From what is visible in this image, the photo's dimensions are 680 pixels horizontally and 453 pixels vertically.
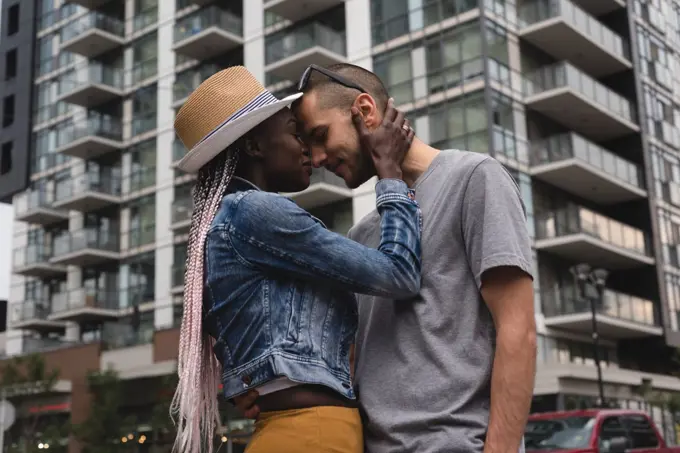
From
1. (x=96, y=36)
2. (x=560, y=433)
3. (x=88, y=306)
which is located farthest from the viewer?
(x=96, y=36)

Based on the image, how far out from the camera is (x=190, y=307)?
2975 mm

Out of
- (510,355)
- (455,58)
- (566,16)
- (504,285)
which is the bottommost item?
(510,355)

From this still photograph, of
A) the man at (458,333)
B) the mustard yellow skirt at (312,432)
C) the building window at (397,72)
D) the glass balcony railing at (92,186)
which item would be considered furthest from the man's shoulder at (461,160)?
the glass balcony railing at (92,186)

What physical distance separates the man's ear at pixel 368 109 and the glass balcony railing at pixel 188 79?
39.4 meters

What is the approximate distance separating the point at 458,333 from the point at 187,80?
134 feet

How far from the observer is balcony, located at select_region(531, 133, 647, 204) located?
3497 cm

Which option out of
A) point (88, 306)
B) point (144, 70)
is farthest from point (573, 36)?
point (88, 306)

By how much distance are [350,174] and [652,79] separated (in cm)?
4208

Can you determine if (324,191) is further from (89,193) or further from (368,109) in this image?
(368,109)

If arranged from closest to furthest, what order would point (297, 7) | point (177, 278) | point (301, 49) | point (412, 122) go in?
point (412, 122) < point (301, 49) < point (297, 7) < point (177, 278)

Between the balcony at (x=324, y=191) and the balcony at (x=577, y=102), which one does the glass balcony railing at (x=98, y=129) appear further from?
the balcony at (x=577, y=102)

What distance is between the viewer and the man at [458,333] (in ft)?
8.44

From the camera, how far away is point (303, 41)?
37.7 metres

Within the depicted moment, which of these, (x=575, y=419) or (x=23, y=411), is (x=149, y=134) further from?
(x=575, y=419)
